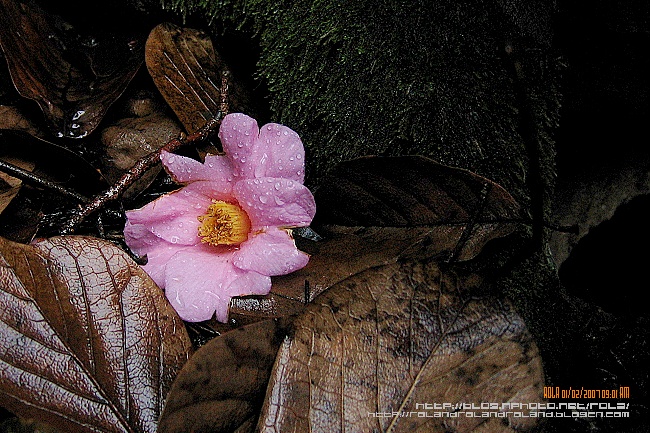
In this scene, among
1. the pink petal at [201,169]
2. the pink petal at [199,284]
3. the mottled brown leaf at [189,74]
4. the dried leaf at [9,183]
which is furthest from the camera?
the mottled brown leaf at [189,74]

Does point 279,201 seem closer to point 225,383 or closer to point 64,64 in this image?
point 225,383

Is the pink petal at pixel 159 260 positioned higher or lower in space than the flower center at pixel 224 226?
lower

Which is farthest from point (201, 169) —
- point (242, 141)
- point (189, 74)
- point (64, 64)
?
point (64, 64)

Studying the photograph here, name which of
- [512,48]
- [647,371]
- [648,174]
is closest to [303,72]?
[512,48]

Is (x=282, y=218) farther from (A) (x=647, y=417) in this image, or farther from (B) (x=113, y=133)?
(A) (x=647, y=417)

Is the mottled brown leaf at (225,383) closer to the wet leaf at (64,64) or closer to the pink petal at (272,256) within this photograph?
the pink petal at (272,256)

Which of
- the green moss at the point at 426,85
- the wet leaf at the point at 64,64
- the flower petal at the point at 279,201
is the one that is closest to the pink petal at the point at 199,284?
the flower petal at the point at 279,201

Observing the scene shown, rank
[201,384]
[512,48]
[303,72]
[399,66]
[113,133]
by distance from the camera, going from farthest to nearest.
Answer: [113,133] → [303,72] → [399,66] → [512,48] → [201,384]
